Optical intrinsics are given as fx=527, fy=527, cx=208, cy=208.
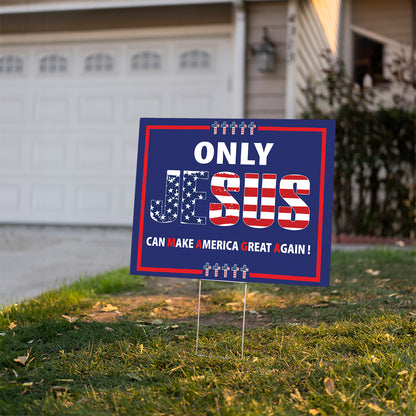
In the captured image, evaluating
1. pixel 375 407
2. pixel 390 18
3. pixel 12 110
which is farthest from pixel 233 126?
pixel 390 18

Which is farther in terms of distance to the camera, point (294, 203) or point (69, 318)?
point (69, 318)

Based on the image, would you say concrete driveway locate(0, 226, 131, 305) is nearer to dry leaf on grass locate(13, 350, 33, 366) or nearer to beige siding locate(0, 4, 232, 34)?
dry leaf on grass locate(13, 350, 33, 366)

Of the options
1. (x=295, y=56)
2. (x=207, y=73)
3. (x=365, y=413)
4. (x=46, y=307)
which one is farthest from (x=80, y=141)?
(x=365, y=413)

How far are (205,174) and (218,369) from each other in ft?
2.92

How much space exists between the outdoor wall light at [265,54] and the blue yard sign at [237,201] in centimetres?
385

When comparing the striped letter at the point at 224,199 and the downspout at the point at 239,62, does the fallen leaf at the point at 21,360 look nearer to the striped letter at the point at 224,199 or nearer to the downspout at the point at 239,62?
the striped letter at the point at 224,199

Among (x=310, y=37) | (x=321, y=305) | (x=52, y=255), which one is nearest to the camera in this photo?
(x=321, y=305)

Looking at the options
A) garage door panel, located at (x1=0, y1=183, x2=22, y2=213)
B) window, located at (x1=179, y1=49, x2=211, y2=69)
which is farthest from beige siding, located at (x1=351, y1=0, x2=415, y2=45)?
garage door panel, located at (x1=0, y1=183, x2=22, y2=213)

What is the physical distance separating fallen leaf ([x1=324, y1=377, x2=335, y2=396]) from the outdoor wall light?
15.5ft

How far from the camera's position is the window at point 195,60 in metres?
6.86

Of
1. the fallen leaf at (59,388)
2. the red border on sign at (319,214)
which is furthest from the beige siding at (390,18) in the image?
the fallen leaf at (59,388)

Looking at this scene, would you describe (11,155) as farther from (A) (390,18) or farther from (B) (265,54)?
(A) (390,18)

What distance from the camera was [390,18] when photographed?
10289 millimetres

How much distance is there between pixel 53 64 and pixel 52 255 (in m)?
3.31
